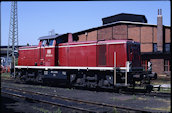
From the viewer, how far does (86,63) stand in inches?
600

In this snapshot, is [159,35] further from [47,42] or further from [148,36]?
[47,42]

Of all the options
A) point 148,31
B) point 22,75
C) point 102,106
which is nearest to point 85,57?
point 102,106

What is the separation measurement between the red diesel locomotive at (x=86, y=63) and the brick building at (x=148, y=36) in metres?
14.7

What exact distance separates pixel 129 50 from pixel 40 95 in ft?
20.7

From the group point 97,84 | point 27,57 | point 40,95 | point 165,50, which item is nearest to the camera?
point 40,95

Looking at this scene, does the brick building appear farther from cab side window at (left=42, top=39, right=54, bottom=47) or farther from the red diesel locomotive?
cab side window at (left=42, top=39, right=54, bottom=47)

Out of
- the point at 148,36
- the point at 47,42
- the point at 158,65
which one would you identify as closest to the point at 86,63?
the point at 47,42

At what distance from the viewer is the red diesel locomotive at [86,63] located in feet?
44.8

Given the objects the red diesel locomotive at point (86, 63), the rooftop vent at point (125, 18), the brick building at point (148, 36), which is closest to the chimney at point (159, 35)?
the brick building at point (148, 36)

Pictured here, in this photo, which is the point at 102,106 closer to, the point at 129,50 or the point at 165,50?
the point at 129,50

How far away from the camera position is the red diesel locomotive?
13664 millimetres

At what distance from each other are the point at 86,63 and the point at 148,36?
1766cm

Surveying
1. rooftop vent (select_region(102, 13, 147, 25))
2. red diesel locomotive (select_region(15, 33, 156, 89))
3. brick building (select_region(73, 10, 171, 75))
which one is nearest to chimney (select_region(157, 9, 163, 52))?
brick building (select_region(73, 10, 171, 75))

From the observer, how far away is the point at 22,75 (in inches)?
797
